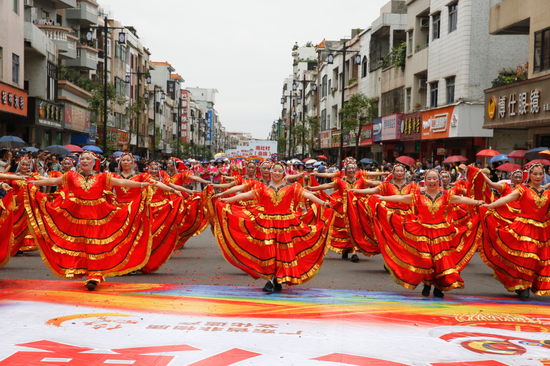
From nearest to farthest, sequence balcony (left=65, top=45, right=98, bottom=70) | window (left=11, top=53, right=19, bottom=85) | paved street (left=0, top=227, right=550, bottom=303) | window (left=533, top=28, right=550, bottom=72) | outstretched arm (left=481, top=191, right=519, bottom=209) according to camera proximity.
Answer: outstretched arm (left=481, top=191, right=519, bottom=209)
paved street (left=0, top=227, right=550, bottom=303)
window (left=533, top=28, right=550, bottom=72)
window (left=11, top=53, right=19, bottom=85)
balcony (left=65, top=45, right=98, bottom=70)

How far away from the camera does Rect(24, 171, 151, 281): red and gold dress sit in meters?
7.83

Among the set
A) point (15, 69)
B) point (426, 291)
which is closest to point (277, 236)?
point (426, 291)

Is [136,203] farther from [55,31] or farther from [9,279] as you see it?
[55,31]

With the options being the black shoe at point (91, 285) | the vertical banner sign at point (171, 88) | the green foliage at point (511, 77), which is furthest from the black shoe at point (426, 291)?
the vertical banner sign at point (171, 88)

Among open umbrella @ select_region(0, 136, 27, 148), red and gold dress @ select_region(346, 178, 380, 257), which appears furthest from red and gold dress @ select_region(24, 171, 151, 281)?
open umbrella @ select_region(0, 136, 27, 148)

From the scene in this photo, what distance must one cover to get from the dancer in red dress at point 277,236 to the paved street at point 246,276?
2.22ft

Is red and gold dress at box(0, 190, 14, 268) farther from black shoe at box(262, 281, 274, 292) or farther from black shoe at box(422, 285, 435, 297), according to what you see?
black shoe at box(422, 285, 435, 297)

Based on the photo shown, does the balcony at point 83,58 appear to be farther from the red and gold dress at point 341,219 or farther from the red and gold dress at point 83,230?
the red and gold dress at point 83,230

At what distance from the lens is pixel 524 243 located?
8062mm

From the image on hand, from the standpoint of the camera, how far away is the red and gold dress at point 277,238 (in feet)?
25.8

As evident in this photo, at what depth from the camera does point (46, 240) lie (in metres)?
7.89

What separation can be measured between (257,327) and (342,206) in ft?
20.1

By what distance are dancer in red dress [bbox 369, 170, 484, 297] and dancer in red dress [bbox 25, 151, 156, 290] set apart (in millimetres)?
3329

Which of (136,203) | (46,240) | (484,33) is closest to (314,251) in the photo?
(136,203)
